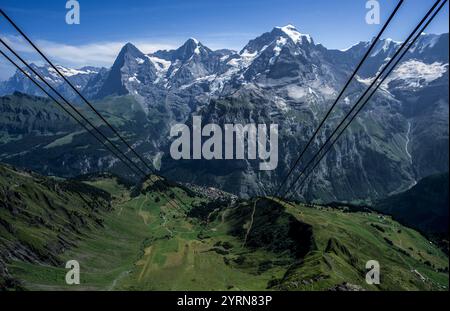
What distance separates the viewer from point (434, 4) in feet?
66.6
